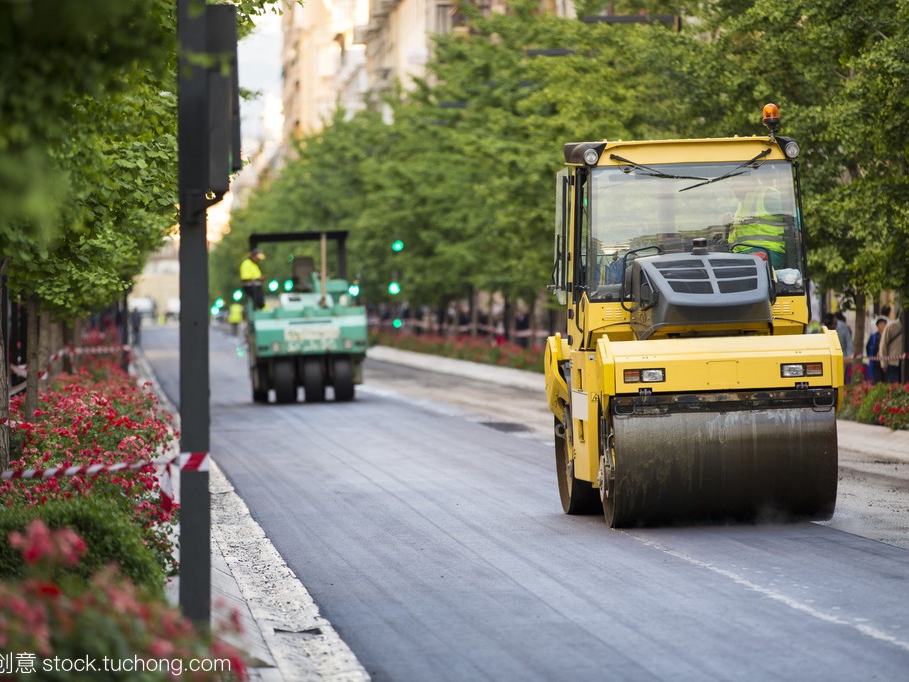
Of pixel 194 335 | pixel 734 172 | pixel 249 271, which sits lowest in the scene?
pixel 194 335

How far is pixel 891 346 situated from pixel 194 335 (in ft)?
72.0

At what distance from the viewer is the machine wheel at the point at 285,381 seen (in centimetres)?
3531

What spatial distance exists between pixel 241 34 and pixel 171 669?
467 inches

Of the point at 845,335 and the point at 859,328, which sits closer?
the point at 859,328

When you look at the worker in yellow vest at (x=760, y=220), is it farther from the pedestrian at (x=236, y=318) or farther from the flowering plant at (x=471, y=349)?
the pedestrian at (x=236, y=318)

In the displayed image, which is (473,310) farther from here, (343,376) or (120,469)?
(120,469)

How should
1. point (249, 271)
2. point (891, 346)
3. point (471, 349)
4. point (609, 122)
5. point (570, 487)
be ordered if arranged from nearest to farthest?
point (570, 487) → point (891, 346) → point (609, 122) → point (249, 271) → point (471, 349)

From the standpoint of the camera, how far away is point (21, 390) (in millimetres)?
25297

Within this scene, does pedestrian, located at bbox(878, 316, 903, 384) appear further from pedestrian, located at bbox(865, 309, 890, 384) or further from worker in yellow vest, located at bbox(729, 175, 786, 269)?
worker in yellow vest, located at bbox(729, 175, 786, 269)

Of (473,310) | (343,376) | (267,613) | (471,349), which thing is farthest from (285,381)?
(267,613)

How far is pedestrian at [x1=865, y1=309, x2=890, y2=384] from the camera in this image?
95.6 ft

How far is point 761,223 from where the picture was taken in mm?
15070

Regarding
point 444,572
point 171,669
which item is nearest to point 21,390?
point 444,572

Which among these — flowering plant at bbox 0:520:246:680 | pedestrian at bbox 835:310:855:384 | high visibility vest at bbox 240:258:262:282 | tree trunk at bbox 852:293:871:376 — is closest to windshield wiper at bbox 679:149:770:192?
flowering plant at bbox 0:520:246:680
